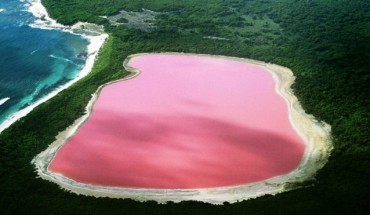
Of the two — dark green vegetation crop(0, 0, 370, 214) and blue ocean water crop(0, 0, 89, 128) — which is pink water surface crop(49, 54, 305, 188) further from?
blue ocean water crop(0, 0, 89, 128)

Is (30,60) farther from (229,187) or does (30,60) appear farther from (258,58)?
(229,187)

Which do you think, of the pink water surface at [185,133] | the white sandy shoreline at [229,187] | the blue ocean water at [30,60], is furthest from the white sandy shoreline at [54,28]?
the white sandy shoreline at [229,187]

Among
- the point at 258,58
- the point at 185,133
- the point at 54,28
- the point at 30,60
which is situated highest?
the point at 258,58

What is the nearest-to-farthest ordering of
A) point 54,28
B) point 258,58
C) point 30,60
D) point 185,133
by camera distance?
point 185,133 < point 258,58 < point 30,60 < point 54,28

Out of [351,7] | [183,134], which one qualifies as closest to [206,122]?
[183,134]

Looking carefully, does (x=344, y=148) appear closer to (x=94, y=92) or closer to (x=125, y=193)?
Result: (x=125, y=193)

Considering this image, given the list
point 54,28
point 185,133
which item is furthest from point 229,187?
point 54,28

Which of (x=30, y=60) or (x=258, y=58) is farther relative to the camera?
(x=30, y=60)
